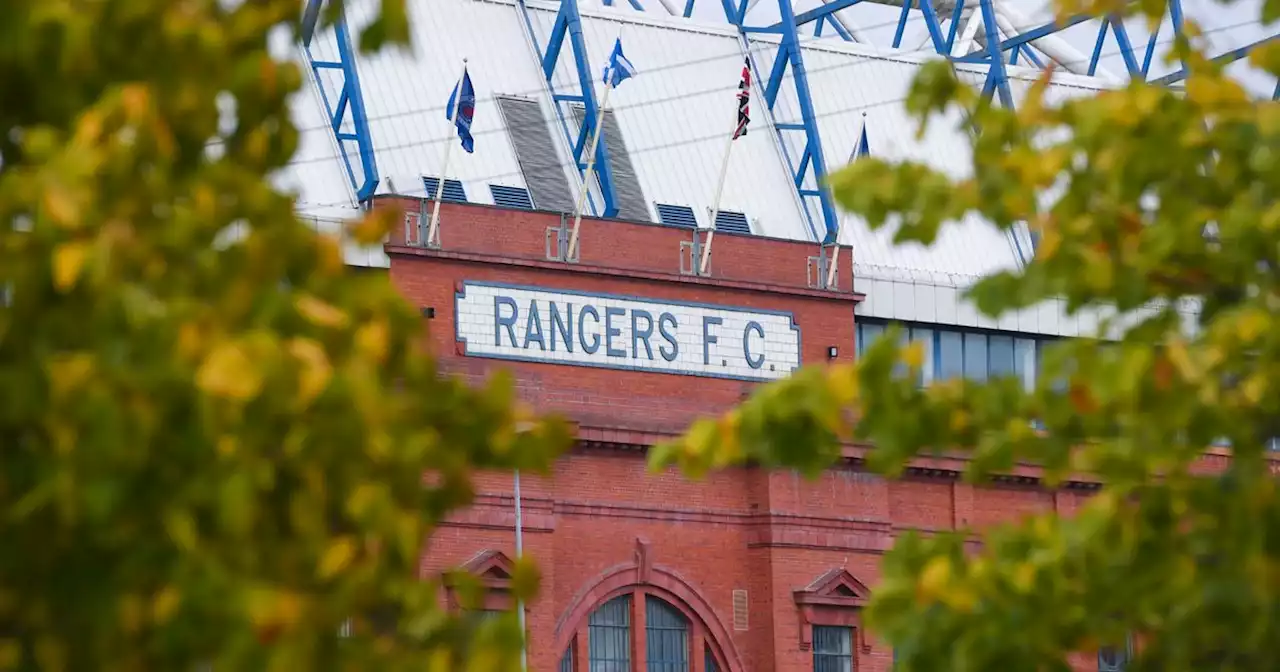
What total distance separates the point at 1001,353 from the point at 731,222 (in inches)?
273

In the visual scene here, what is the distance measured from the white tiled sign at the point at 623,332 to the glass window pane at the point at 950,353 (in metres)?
4.08

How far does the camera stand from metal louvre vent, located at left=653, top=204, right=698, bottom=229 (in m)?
51.9

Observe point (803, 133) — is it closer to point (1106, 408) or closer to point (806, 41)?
point (806, 41)

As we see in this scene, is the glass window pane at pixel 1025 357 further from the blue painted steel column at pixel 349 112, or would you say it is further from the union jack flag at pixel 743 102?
the blue painted steel column at pixel 349 112

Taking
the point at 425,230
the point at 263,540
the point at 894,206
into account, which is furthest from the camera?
the point at 425,230

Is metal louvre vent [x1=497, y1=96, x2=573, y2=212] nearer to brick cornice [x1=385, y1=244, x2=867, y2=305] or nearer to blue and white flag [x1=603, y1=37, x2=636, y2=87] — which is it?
blue and white flag [x1=603, y1=37, x2=636, y2=87]

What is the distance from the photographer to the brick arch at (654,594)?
42344mm

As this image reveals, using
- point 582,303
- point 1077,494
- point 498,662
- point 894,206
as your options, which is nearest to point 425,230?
point 582,303

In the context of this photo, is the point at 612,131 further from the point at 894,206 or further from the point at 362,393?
the point at 362,393

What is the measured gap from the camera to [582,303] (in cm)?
4431

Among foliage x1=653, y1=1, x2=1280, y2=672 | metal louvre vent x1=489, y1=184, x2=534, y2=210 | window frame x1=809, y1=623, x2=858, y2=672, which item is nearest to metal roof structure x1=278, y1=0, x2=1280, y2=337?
metal louvre vent x1=489, y1=184, x2=534, y2=210

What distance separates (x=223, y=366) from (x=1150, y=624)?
592 centimetres

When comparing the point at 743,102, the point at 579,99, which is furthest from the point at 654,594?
the point at 579,99

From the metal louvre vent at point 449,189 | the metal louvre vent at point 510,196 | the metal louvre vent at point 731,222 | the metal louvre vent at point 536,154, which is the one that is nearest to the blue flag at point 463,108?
the metal louvre vent at point 449,189
